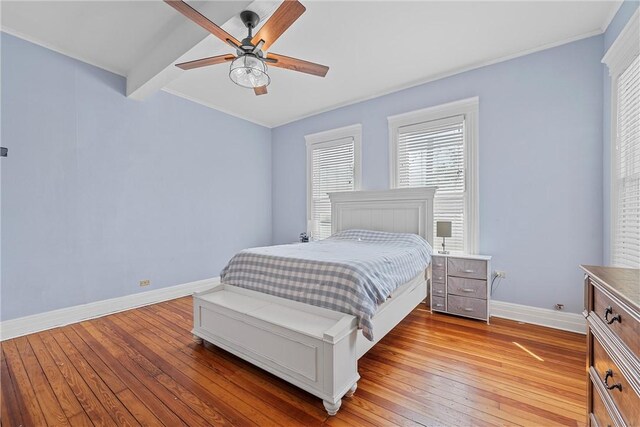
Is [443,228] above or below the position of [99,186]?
below

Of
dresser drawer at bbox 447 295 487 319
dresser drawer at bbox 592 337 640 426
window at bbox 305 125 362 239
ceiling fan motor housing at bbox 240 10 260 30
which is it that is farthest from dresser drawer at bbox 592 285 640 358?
window at bbox 305 125 362 239

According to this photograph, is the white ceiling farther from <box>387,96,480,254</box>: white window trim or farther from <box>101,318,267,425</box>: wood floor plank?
<box>101,318,267,425</box>: wood floor plank

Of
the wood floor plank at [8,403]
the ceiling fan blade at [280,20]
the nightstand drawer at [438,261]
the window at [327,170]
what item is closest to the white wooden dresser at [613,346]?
the nightstand drawer at [438,261]

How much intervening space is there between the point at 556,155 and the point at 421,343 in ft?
7.54

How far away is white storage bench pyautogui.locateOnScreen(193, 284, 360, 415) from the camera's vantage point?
159 cm

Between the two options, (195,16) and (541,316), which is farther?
(541,316)

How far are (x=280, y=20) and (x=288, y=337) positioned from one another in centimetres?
209

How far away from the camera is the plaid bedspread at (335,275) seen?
1.84 metres

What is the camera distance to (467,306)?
9.56 ft

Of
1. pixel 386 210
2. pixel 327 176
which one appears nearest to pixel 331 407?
pixel 386 210

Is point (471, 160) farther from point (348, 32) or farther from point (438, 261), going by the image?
point (348, 32)

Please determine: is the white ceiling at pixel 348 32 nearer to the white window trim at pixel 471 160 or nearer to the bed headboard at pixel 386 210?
the white window trim at pixel 471 160

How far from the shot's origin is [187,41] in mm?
2398

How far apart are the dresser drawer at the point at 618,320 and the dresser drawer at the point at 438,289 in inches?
78.8
